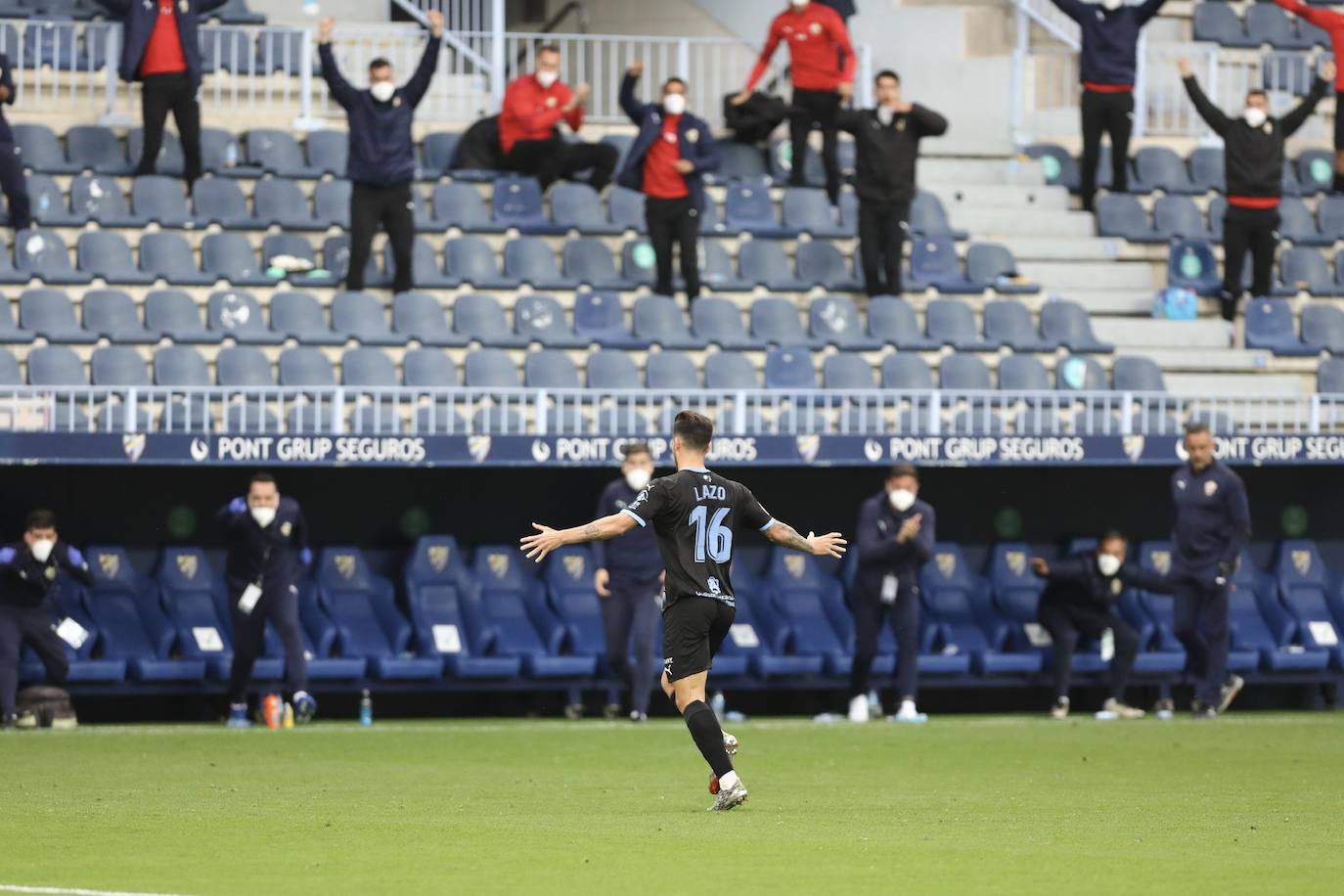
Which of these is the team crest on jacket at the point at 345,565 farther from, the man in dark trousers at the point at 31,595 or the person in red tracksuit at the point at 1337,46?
the person in red tracksuit at the point at 1337,46

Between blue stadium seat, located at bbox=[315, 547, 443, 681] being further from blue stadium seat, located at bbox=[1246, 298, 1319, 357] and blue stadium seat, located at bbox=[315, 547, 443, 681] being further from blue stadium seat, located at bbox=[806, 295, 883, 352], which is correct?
blue stadium seat, located at bbox=[1246, 298, 1319, 357]

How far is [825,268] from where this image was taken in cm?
2139

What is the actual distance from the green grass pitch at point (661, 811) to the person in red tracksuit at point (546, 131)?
6671 mm

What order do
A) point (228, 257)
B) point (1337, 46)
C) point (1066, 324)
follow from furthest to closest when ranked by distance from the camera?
1. point (1337, 46)
2. point (1066, 324)
3. point (228, 257)

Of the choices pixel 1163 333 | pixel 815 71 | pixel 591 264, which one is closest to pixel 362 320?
pixel 591 264

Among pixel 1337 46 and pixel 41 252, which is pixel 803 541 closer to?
pixel 41 252

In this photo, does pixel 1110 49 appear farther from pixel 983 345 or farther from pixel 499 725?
pixel 499 725

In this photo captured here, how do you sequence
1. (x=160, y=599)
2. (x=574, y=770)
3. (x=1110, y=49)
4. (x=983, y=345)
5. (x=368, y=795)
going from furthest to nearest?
(x=1110, y=49) < (x=983, y=345) < (x=160, y=599) < (x=574, y=770) < (x=368, y=795)

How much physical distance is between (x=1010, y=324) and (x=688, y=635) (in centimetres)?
1125

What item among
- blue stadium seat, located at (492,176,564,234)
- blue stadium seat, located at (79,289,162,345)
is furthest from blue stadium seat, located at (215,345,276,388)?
blue stadium seat, located at (492,176,564,234)

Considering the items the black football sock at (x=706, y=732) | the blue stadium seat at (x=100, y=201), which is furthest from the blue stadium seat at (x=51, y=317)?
the black football sock at (x=706, y=732)

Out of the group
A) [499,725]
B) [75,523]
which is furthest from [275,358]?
[499,725]

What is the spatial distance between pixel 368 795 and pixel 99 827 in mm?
1869

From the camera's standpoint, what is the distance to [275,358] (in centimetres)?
1875
